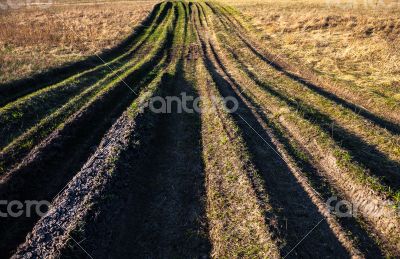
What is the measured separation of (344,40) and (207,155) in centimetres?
2299

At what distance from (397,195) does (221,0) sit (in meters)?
55.8

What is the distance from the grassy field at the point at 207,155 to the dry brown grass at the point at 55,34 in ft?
3.80

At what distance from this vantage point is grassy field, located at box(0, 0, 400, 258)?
33.7 ft

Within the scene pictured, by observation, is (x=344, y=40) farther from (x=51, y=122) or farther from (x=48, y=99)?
(x=51, y=122)

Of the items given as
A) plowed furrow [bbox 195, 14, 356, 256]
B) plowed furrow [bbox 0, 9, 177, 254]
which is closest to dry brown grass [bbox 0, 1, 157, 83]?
plowed furrow [bbox 0, 9, 177, 254]

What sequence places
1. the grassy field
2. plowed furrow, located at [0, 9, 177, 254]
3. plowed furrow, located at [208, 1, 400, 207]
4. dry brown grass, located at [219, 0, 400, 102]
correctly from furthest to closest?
dry brown grass, located at [219, 0, 400, 102] < plowed furrow, located at [208, 1, 400, 207] < plowed furrow, located at [0, 9, 177, 254] < the grassy field

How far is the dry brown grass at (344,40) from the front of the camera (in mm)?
22781

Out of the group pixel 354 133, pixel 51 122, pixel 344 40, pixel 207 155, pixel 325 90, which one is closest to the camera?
pixel 207 155

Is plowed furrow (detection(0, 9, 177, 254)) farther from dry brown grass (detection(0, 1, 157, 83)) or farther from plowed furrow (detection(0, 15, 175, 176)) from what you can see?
dry brown grass (detection(0, 1, 157, 83))

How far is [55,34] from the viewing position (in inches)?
1287

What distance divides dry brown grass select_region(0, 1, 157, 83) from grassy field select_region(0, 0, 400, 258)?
3.80 feet

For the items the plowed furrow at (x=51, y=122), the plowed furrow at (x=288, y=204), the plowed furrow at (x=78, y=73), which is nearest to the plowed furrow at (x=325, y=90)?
the plowed furrow at (x=288, y=204)

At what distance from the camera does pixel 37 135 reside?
15461mm

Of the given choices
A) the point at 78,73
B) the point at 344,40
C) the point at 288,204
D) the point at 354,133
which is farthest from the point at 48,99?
the point at 344,40
